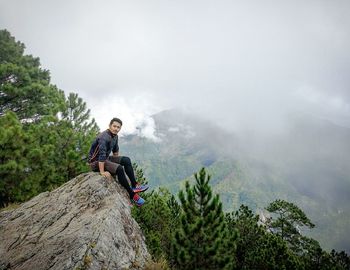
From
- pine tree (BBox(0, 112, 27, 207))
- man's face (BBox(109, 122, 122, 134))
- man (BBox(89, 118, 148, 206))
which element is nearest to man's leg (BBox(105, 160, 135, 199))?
man (BBox(89, 118, 148, 206))

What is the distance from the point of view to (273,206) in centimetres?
2961

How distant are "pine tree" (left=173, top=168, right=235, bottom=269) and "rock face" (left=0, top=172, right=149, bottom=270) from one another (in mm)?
1869

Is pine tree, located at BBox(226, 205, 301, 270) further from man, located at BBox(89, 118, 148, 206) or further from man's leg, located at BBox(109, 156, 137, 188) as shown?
man's leg, located at BBox(109, 156, 137, 188)

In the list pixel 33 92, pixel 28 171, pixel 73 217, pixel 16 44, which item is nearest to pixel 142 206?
pixel 73 217

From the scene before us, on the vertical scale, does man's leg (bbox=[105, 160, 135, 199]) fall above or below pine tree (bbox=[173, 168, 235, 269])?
above

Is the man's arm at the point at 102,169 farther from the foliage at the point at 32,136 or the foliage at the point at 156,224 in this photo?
the foliage at the point at 32,136

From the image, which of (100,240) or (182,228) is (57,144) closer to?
(100,240)

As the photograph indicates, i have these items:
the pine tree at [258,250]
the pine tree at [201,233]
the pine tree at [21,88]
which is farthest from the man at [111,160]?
the pine tree at [21,88]

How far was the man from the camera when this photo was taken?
10125mm

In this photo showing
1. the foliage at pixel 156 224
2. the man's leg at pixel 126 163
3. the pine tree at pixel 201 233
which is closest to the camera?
the pine tree at pixel 201 233

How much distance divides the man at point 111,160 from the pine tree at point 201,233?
11.5 ft

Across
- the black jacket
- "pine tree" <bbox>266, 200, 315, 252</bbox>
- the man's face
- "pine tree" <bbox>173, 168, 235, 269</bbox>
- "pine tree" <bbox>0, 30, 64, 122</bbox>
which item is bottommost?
"pine tree" <bbox>266, 200, 315, 252</bbox>

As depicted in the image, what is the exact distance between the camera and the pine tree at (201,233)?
6.64 meters

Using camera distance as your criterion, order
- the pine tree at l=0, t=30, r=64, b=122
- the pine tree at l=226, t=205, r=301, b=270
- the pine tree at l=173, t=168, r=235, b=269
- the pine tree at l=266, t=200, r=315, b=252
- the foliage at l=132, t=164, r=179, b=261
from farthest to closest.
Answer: the pine tree at l=266, t=200, r=315, b=252 < the pine tree at l=0, t=30, r=64, b=122 < the pine tree at l=226, t=205, r=301, b=270 < the foliage at l=132, t=164, r=179, b=261 < the pine tree at l=173, t=168, r=235, b=269
